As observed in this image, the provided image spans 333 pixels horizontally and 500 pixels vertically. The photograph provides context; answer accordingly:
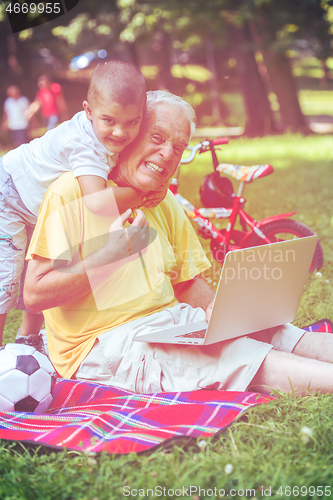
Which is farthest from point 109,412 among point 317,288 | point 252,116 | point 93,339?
point 252,116

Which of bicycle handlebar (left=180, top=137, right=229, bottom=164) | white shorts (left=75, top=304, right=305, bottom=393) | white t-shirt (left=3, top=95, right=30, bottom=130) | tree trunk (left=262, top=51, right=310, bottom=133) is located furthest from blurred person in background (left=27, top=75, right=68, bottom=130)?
white shorts (left=75, top=304, right=305, bottom=393)

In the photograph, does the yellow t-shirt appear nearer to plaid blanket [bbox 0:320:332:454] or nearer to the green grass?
plaid blanket [bbox 0:320:332:454]

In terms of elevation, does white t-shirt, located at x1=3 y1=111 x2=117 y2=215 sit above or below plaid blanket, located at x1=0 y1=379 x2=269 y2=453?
above

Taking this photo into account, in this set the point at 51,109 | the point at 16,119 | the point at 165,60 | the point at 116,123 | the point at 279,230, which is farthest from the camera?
the point at 165,60

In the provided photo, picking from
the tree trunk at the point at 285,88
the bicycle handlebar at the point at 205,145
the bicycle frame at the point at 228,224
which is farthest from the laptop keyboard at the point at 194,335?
the tree trunk at the point at 285,88

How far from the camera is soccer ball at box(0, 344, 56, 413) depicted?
2062 millimetres

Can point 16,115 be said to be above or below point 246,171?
below

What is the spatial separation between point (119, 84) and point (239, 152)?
6053 millimetres

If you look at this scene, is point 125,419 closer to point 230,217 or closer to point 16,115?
point 230,217

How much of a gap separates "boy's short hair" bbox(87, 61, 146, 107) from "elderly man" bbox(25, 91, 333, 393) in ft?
0.38

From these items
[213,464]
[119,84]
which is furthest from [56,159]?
[213,464]

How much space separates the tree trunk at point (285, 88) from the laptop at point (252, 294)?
11.8m

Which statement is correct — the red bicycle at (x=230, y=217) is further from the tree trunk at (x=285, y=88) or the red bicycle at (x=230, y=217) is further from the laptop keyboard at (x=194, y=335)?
the tree trunk at (x=285, y=88)

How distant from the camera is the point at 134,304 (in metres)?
2.22
